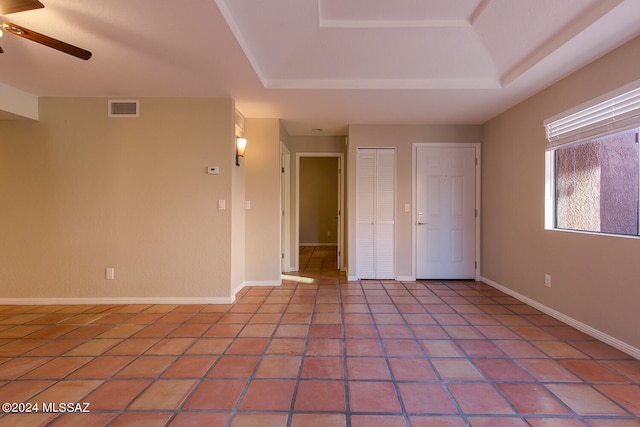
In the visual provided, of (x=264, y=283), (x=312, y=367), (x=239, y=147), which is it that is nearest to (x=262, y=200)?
(x=239, y=147)

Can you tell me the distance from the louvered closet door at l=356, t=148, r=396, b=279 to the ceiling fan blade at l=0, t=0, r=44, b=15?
3748mm

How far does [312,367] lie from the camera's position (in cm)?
215

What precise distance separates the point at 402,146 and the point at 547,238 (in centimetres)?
226

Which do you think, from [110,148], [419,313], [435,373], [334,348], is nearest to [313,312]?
[334,348]

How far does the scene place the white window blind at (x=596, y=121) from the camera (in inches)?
92.2

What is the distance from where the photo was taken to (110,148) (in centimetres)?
358

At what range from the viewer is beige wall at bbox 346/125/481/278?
467cm

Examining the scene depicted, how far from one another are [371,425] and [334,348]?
873mm

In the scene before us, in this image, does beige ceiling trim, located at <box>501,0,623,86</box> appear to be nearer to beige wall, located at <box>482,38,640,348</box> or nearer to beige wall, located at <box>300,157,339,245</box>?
beige wall, located at <box>482,38,640,348</box>

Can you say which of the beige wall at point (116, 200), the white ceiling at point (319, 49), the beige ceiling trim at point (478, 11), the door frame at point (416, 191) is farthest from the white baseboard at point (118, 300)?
the beige ceiling trim at point (478, 11)

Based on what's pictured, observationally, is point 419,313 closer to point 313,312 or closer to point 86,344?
point 313,312

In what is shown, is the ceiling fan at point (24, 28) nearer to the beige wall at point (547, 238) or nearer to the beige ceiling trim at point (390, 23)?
the beige ceiling trim at point (390, 23)

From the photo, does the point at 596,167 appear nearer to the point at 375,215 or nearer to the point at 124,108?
the point at 375,215

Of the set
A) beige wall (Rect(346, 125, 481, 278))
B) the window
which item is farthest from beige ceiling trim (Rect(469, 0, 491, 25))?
beige wall (Rect(346, 125, 481, 278))
